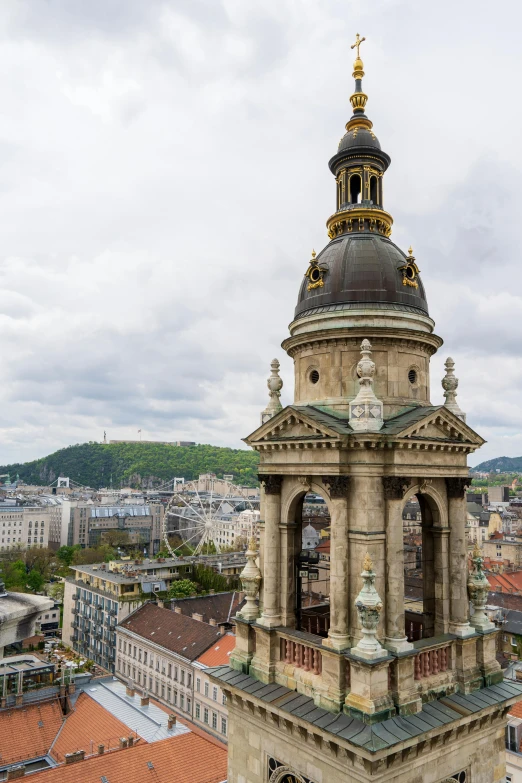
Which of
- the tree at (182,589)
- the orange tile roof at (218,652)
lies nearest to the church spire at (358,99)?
the orange tile roof at (218,652)

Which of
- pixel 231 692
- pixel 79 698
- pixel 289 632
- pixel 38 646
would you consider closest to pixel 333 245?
pixel 289 632

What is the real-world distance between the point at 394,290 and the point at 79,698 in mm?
49891

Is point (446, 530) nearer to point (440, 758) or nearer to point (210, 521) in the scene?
point (440, 758)

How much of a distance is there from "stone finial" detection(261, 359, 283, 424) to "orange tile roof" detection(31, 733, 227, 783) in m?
28.6

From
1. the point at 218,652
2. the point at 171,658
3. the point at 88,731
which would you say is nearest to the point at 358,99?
the point at 88,731

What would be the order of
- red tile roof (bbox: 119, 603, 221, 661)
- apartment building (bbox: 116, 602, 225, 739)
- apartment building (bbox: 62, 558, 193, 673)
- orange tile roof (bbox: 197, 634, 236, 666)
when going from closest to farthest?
orange tile roof (bbox: 197, 634, 236, 666)
apartment building (bbox: 116, 602, 225, 739)
red tile roof (bbox: 119, 603, 221, 661)
apartment building (bbox: 62, 558, 193, 673)

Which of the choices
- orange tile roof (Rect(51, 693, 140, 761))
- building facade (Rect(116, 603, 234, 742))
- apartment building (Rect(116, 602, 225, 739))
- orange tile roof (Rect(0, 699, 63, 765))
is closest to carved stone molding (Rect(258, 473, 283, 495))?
orange tile roof (Rect(51, 693, 140, 761))

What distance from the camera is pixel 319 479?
17906mm

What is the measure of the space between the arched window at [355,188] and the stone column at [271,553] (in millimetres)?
10173

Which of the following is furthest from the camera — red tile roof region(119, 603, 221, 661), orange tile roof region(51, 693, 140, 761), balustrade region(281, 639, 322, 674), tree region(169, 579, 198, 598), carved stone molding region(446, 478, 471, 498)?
tree region(169, 579, 198, 598)

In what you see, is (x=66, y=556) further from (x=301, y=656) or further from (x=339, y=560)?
(x=339, y=560)

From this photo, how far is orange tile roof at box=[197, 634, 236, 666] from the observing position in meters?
66.5

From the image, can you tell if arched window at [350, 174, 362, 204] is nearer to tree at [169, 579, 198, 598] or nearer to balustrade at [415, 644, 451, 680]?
balustrade at [415, 644, 451, 680]

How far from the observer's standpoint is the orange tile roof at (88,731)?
45.0 meters
